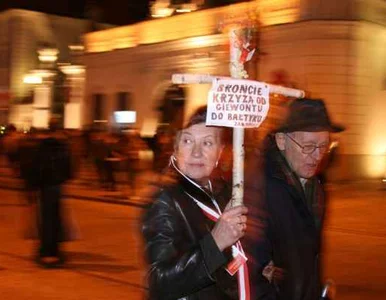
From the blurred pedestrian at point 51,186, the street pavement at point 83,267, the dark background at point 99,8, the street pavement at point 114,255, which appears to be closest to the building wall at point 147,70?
the dark background at point 99,8

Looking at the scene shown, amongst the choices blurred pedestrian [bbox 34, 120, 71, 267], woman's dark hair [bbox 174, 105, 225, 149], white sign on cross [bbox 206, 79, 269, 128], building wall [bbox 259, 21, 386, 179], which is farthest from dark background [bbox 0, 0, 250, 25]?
white sign on cross [bbox 206, 79, 269, 128]

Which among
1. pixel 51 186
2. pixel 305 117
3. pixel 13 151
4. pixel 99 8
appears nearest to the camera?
pixel 305 117

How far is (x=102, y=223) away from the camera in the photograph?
12750 mm

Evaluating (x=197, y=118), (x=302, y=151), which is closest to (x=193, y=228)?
Result: (x=197, y=118)

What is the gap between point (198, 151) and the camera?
2.70 m

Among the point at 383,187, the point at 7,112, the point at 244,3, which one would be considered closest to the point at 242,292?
the point at 383,187

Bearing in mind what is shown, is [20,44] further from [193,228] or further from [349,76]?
[193,228]

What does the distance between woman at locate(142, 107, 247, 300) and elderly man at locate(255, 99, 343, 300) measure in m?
0.22

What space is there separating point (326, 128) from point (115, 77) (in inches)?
1080

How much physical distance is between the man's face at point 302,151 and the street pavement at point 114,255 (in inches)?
27.8

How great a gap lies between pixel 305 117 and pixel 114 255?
21.9ft

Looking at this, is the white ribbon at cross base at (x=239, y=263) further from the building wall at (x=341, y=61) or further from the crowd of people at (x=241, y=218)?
the building wall at (x=341, y=61)

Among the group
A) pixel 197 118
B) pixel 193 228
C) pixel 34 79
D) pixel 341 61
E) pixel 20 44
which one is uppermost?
pixel 20 44

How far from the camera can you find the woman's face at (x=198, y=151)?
8.78 feet
